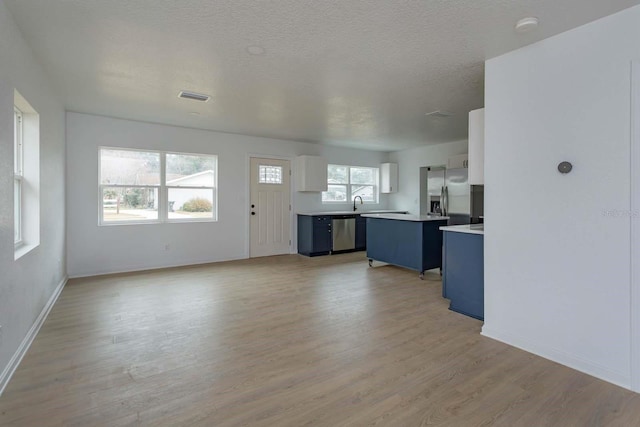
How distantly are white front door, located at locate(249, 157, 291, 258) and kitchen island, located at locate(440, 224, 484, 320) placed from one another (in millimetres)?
3915

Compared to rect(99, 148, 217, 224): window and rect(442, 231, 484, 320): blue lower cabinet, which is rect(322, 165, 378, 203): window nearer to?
rect(99, 148, 217, 224): window

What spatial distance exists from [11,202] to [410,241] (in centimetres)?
446

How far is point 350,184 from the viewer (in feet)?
26.2

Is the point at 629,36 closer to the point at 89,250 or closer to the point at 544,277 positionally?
the point at 544,277

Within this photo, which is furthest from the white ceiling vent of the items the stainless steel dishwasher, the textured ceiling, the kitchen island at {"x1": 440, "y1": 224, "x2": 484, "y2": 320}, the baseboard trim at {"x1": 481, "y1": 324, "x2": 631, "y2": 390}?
the baseboard trim at {"x1": 481, "y1": 324, "x2": 631, "y2": 390}

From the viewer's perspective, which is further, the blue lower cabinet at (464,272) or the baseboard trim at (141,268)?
the baseboard trim at (141,268)

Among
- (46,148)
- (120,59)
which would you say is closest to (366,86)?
(120,59)

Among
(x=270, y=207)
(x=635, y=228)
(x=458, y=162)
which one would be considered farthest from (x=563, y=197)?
(x=270, y=207)

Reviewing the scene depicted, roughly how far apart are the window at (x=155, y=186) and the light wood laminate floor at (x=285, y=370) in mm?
1790

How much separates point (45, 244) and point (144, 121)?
262 cm

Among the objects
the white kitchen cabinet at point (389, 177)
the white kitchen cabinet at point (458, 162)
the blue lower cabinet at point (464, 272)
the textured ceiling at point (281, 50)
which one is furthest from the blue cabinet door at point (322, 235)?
the blue lower cabinet at point (464, 272)

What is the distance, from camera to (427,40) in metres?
2.56

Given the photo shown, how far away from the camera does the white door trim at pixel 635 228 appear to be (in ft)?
6.79

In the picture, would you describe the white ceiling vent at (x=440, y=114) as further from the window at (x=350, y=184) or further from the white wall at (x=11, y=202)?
the white wall at (x=11, y=202)
